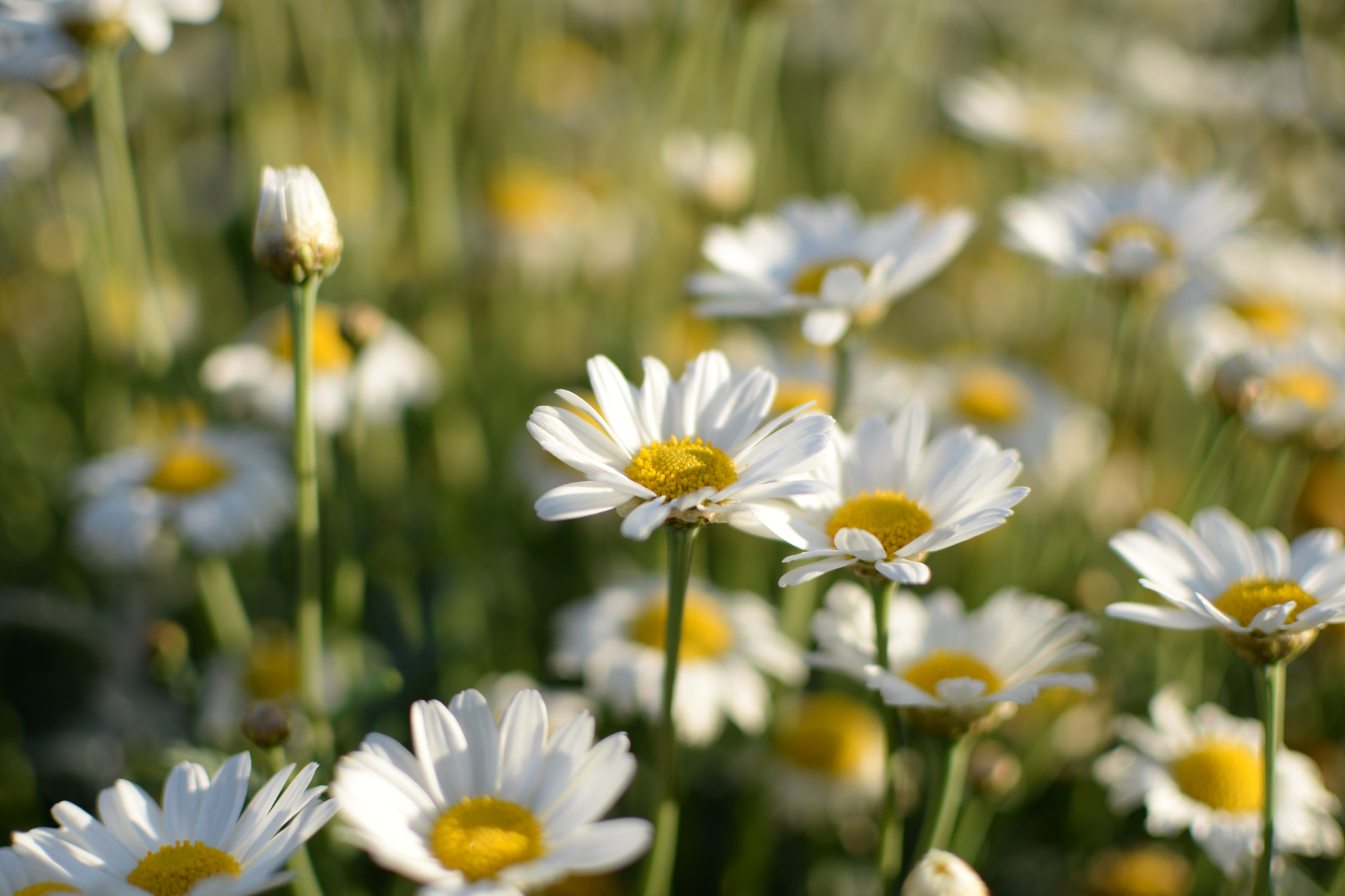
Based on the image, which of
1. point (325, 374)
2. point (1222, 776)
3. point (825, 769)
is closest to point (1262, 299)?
point (1222, 776)

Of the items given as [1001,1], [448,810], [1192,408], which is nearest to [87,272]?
[448,810]

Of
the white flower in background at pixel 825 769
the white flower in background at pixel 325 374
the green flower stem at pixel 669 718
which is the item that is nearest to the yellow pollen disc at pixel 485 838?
the green flower stem at pixel 669 718

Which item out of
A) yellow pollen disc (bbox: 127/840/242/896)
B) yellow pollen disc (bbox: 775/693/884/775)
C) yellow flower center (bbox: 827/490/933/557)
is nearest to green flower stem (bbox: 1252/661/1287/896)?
yellow flower center (bbox: 827/490/933/557)

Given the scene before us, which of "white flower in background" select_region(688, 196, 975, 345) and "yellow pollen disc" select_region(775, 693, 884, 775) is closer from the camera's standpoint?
"white flower in background" select_region(688, 196, 975, 345)

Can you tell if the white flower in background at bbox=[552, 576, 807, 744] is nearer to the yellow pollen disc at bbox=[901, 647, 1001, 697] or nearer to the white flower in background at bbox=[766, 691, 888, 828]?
the white flower in background at bbox=[766, 691, 888, 828]

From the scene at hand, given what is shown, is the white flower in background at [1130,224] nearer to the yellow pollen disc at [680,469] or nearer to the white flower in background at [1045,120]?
the white flower in background at [1045,120]

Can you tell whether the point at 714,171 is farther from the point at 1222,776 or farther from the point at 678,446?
the point at 1222,776
